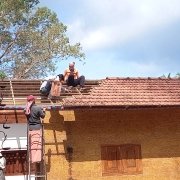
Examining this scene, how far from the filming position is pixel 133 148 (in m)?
14.9

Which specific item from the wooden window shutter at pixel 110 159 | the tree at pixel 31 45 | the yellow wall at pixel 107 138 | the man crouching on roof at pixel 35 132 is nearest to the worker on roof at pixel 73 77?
the yellow wall at pixel 107 138

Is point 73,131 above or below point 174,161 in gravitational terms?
above

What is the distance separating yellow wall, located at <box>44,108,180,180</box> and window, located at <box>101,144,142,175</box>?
0.52 feet

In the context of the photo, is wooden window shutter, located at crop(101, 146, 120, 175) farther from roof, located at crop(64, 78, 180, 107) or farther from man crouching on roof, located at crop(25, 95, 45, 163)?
man crouching on roof, located at crop(25, 95, 45, 163)

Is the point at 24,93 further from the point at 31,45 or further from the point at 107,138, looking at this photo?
the point at 31,45

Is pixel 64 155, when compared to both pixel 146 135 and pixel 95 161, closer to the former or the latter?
pixel 95 161

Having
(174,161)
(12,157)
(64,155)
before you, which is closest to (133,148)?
(174,161)

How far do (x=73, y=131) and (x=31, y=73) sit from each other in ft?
59.5

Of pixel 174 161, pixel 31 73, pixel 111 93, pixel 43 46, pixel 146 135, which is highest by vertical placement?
pixel 43 46

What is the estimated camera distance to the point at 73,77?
611 inches

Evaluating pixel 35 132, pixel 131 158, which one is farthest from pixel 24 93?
pixel 131 158

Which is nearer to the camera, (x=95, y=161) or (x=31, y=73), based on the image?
(x=95, y=161)

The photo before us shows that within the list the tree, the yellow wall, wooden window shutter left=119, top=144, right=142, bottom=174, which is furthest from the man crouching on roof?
the tree

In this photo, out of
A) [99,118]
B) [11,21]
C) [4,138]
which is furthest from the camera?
[11,21]
